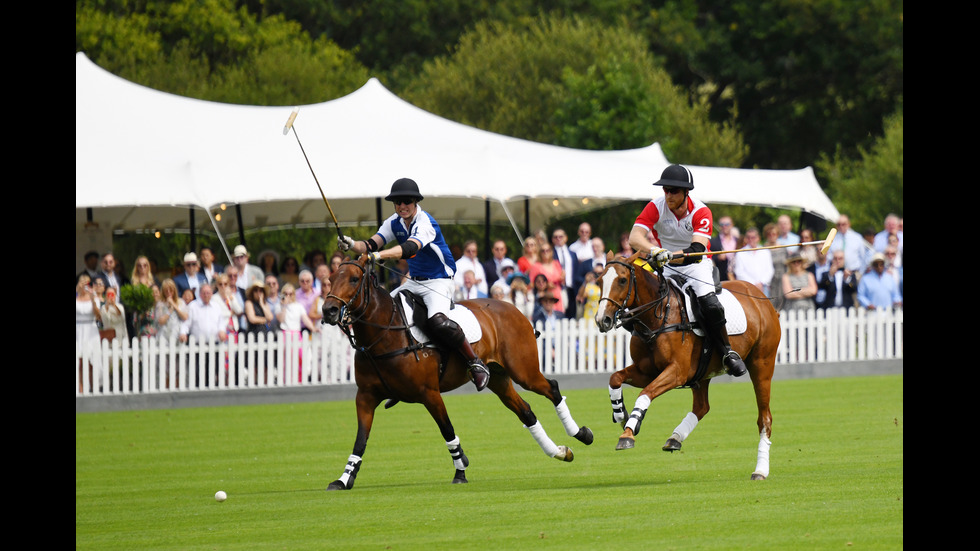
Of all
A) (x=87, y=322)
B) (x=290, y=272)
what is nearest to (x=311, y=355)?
(x=290, y=272)

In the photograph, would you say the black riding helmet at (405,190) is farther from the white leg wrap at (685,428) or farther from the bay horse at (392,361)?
the white leg wrap at (685,428)

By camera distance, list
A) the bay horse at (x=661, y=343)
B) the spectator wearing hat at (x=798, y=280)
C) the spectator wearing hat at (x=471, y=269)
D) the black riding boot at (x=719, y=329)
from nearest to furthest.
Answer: the bay horse at (x=661, y=343), the black riding boot at (x=719, y=329), the spectator wearing hat at (x=471, y=269), the spectator wearing hat at (x=798, y=280)

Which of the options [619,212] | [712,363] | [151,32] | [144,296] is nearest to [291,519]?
[712,363]

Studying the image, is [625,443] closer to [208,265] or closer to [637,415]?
[637,415]

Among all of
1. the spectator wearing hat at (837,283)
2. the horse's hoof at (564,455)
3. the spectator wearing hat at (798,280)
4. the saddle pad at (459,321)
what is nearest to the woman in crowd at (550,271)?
the spectator wearing hat at (798,280)

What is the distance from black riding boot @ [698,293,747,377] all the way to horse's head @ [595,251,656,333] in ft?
1.91

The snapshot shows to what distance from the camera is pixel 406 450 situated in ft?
46.6

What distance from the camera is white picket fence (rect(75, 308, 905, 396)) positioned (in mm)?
19469

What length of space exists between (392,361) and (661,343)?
7.11 feet

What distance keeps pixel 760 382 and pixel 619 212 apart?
25615mm

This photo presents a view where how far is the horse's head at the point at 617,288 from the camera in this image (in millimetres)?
10922

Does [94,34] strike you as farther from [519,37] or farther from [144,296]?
[144,296]

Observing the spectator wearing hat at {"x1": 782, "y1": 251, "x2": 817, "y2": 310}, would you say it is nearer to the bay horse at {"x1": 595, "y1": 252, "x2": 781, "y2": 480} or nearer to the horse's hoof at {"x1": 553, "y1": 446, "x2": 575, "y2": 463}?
the bay horse at {"x1": 595, "y1": 252, "x2": 781, "y2": 480}

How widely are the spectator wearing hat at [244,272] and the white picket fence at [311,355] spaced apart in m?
0.92
